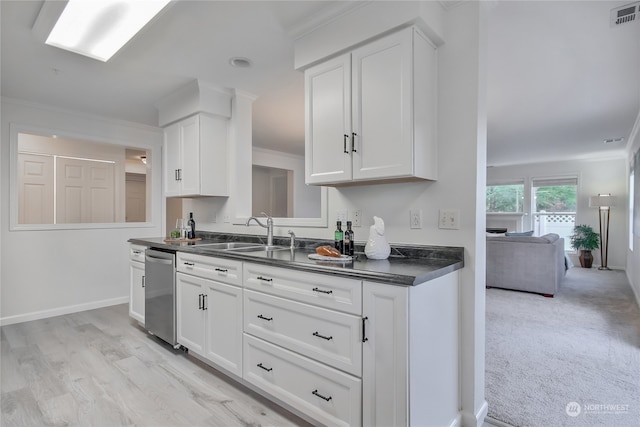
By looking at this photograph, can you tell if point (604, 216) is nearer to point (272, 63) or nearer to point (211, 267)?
point (272, 63)

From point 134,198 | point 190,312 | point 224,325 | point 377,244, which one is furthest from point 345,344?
point 134,198

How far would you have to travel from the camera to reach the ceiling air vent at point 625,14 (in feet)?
6.81

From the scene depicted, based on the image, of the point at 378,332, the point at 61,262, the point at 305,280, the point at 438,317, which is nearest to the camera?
the point at 378,332

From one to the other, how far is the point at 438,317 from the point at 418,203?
2.31ft

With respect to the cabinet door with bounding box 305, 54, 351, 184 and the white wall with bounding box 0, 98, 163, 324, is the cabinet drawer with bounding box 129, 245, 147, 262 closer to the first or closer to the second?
the white wall with bounding box 0, 98, 163, 324

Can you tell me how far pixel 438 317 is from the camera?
5.41 ft

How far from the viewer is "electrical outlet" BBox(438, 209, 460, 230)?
6.23 ft

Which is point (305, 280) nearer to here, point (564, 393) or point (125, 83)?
point (564, 393)

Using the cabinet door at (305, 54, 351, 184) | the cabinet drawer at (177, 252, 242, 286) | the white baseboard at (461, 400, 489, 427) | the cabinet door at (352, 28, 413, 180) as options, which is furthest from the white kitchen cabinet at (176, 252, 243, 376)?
the white baseboard at (461, 400, 489, 427)

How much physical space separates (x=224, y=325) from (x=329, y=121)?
154 cm

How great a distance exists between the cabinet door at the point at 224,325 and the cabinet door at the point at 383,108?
1170 millimetres

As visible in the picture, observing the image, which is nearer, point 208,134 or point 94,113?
point 208,134

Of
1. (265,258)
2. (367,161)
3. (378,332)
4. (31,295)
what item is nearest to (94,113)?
(31,295)

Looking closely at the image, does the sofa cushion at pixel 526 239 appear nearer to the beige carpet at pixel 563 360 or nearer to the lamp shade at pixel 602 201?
the beige carpet at pixel 563 360
